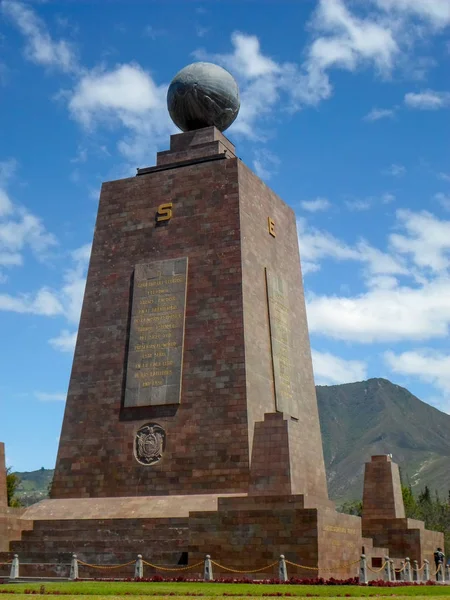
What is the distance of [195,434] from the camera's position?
81.2 feet

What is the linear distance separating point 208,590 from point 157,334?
1031 centimetres

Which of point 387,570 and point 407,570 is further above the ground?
point 407,570

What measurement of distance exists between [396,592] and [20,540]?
10.9 m

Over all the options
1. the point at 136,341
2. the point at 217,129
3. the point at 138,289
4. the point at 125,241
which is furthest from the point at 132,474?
the point at 217,129

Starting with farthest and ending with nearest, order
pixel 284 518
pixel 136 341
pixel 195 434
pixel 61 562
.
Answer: pixel 136 341
pixel 195 434
pixel 61 562
pixel 284 518

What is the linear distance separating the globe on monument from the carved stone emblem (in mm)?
10795

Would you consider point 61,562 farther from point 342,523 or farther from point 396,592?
point 396,592

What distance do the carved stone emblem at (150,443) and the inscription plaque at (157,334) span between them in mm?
764

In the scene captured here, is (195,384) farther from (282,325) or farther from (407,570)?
(407,570)

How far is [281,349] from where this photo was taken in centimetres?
2747

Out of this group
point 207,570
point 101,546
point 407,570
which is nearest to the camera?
point 207,570

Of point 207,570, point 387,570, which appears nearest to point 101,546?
point 207,570

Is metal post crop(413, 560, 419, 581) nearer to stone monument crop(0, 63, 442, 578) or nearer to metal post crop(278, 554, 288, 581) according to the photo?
stone monument crop(0, 63, 442, 578)

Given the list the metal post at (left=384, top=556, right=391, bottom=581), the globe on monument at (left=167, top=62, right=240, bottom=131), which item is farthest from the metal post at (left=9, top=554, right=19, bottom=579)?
the globe on monument at (left=167, top=62, right=240, bottom=131)
